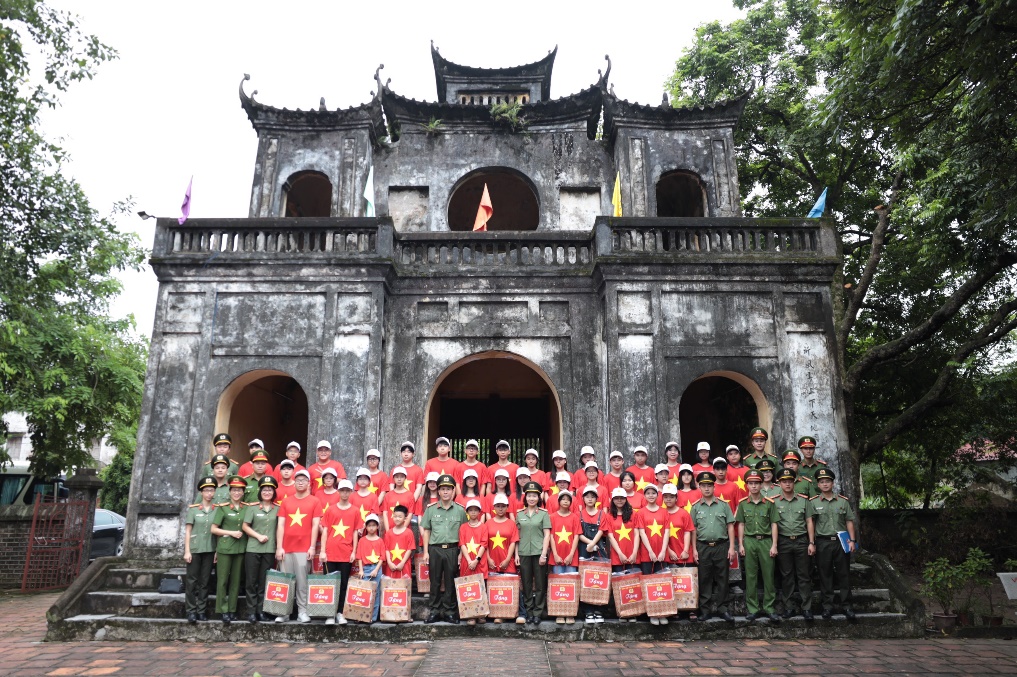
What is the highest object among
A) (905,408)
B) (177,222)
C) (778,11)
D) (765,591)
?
(778,11)

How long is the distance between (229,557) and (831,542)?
7.06 m

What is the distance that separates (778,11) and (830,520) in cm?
1457

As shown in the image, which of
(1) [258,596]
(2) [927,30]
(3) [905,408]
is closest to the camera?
(2) [927,30]

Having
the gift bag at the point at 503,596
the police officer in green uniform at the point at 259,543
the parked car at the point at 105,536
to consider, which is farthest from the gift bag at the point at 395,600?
the parked car at the point at 105,536

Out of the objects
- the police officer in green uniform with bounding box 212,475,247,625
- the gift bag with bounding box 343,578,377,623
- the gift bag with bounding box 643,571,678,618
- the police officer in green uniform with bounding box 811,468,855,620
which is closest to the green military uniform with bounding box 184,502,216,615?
the police officer in green uniform with bounding box 212,475,247,625

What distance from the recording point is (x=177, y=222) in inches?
466

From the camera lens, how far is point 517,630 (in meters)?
8.12

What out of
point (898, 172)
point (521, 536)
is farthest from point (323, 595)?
Result: point (898, 172)

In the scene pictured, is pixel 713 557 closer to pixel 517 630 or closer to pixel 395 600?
pixel 517 630

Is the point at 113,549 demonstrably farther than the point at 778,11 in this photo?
No

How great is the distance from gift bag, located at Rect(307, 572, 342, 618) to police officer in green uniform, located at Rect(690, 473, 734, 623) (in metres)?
4.17

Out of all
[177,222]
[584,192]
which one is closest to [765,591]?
[584,192]

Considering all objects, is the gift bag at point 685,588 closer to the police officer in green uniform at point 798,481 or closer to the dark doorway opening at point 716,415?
the police officer in green uniform at point 798,481

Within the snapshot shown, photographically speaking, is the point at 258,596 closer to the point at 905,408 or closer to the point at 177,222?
the point at 177,222
